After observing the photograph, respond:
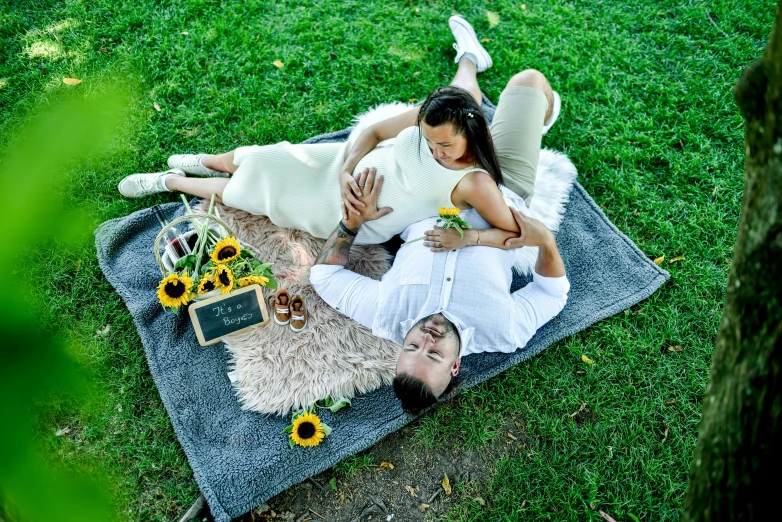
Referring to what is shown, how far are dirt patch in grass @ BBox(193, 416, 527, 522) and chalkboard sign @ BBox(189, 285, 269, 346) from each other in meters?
0.91

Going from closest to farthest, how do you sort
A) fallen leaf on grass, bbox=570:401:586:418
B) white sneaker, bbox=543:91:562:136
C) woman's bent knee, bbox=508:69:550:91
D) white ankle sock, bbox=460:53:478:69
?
fallen leaf on grass, bbox=570:401:586:418
woman's bent knee, bbox=508:69:550:91
white sneaker, bbox=543:91:562:136
white ankle sock, bbox=460:53:478:69

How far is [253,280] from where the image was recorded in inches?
117

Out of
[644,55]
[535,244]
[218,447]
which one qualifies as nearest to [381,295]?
[535,244]

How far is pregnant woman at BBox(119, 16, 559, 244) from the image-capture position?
9.35ft

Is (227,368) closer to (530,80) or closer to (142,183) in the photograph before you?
(142,183)

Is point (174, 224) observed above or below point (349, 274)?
above

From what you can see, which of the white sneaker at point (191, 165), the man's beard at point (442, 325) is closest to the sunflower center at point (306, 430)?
the man's beard at point (442, 325)

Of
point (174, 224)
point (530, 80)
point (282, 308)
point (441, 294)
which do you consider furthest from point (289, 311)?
point (530, 80)

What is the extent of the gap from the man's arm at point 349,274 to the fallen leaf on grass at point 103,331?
1266 millimetres

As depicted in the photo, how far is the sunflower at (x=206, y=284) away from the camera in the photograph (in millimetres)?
2844

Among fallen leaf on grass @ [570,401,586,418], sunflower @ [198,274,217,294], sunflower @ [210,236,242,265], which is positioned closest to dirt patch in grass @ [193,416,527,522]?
fallen leaf on grass @ [570,401,586,418]

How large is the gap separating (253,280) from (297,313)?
367 millimetres

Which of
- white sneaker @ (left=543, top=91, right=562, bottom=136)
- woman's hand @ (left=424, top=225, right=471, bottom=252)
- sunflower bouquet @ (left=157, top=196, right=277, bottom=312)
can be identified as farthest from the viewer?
white sneaker @ (left=543, top=91, right=562, bottom=136)

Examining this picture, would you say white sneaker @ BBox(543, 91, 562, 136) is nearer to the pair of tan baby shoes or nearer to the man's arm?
the man's arm
